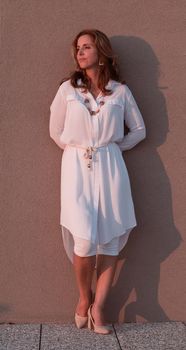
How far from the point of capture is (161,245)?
3.60 metres

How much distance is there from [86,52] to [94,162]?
730 millimetres

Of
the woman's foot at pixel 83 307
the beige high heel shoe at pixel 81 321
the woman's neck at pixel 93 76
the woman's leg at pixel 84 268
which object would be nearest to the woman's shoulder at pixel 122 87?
the woman's neck at pixel 93 76

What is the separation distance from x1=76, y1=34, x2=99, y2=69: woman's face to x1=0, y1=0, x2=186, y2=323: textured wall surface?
0.16 metres

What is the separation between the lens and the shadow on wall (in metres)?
3.51

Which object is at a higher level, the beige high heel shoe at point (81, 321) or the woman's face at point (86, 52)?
the woman's face at point (86, 52)

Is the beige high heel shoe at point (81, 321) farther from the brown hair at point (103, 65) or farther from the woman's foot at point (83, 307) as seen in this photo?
the brown hair at point (103, 65)

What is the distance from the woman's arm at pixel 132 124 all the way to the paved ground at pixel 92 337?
125cm

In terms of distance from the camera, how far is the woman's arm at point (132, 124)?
3.38 m

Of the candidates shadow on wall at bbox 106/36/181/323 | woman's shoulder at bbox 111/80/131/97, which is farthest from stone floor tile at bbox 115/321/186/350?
woman's shoulder at bbox 111/80/131/97

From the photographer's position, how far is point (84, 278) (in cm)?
338

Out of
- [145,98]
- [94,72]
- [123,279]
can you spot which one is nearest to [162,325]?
[123,279]

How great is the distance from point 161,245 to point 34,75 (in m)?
1.49

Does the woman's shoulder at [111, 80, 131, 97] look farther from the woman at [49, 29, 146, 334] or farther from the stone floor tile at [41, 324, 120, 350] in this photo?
the stone floor tile at [41, 324, 120, 350]

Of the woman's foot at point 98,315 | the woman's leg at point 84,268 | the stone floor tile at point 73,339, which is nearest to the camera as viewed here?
the stone floor tile at point 73,339
